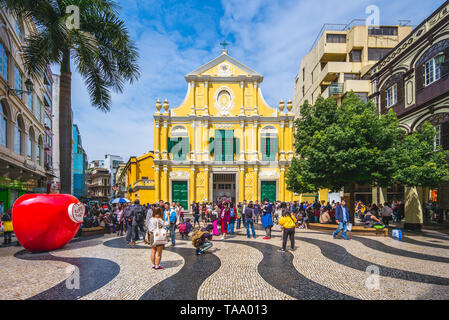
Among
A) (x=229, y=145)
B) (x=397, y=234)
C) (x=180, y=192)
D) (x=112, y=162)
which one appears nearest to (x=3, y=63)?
(x=180, y=192)

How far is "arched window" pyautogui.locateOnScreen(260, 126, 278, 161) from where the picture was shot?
28406mm

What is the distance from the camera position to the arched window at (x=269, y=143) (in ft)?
93.2

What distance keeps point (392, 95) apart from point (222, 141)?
48.8 feet

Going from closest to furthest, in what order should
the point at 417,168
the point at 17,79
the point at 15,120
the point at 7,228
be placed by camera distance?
1. the point at 7,228
2. the point at 417,168
3. the point at 15,120
4. the point at 17,79

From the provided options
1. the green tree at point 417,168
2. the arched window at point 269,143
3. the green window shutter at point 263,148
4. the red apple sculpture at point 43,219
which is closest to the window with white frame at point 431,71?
the green tree at point 417,168

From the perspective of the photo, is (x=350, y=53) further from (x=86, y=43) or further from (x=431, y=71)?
(x=86, y=43)

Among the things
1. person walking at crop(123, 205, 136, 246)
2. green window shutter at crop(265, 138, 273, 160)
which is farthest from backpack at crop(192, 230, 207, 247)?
green window shutter at crop(265, 138, 273, 160)

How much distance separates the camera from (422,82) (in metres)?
18.4

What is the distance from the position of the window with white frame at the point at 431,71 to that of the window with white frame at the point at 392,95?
330cm

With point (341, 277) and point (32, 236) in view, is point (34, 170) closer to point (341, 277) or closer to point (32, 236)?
point (32, 236)

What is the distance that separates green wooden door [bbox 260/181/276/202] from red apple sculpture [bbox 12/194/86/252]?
20741 mm

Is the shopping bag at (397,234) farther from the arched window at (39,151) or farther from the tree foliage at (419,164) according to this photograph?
the arched window at (39,151)

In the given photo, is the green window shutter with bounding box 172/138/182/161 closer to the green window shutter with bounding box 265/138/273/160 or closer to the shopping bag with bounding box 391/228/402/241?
the green window shutter with bounding box 265/138/273/160
